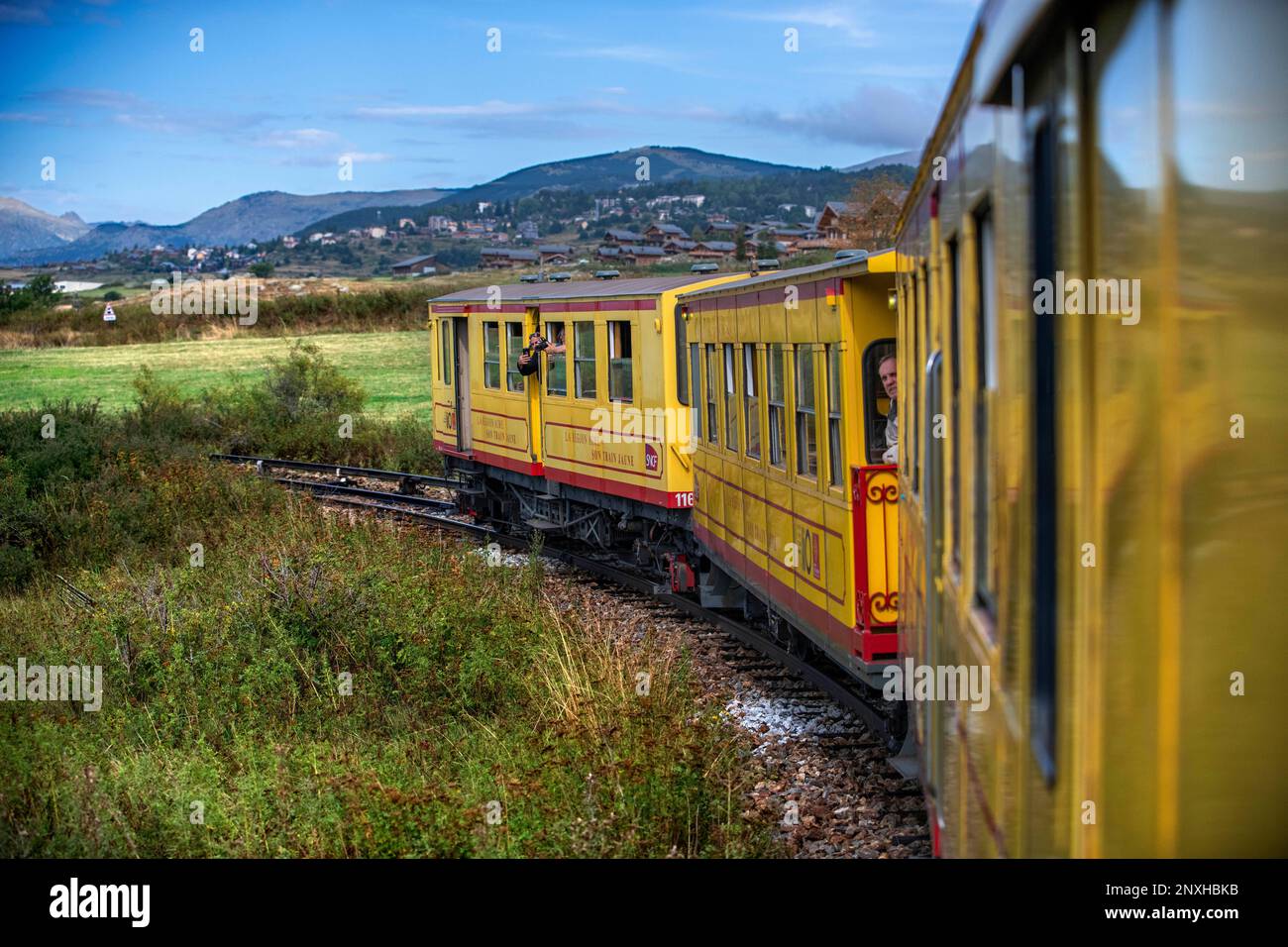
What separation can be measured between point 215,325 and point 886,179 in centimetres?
3384

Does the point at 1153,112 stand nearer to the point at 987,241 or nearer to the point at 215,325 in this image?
the point at 987,241

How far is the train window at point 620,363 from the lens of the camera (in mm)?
14414

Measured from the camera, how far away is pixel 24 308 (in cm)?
6188

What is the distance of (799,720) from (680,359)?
4.74 m

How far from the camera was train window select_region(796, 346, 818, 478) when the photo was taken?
870 centimetres

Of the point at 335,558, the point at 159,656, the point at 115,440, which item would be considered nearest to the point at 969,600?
the point at 159,656

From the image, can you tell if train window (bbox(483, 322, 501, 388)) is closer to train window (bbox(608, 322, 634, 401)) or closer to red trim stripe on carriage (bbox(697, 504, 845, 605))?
train window (bbox(608, 322, 634, 401))

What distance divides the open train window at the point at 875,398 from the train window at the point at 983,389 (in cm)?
472

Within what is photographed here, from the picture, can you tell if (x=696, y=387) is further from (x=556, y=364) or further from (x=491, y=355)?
(x=491, y=355)

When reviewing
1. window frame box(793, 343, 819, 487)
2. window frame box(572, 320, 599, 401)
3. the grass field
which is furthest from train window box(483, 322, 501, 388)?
the grass field

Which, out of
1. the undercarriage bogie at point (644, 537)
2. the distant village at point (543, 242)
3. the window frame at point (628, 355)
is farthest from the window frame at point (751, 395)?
the distant village at point (543, 242)

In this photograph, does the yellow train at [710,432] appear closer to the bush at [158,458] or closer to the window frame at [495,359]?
the window frame at [495,359]

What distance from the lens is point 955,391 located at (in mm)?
3592

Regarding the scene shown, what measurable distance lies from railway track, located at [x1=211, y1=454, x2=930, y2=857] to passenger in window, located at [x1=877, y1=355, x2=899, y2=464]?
5.48 ft
